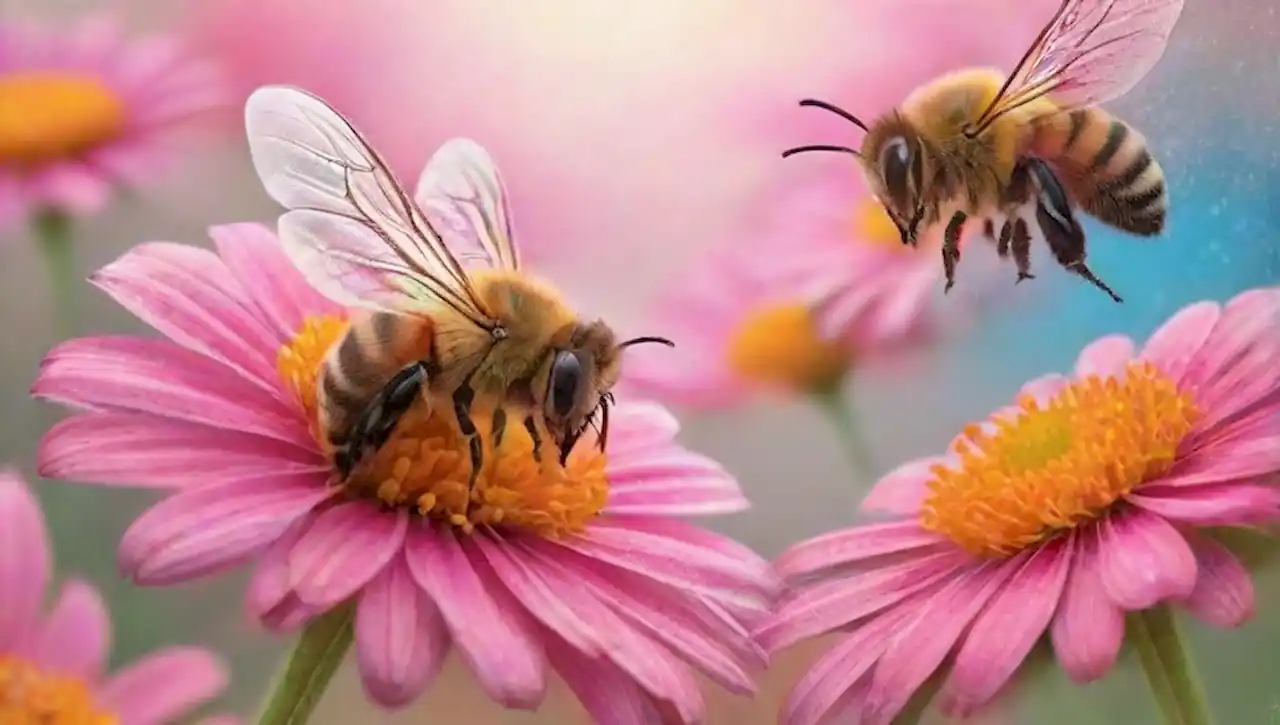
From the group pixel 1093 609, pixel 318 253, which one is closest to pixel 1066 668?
pixel 1093 609

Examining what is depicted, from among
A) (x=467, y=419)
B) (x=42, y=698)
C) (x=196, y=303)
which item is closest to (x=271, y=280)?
(x=196, y=303)

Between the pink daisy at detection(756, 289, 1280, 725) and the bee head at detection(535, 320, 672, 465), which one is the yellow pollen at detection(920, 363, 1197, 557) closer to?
the pink daisy at detection(756, 289, 1280, 725)

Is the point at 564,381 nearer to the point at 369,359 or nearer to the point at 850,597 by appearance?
the point at 369,359

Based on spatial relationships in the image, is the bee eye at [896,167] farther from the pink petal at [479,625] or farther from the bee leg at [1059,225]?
the pink petal at [479,625]

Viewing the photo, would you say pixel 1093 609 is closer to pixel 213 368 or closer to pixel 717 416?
pixel 717 416

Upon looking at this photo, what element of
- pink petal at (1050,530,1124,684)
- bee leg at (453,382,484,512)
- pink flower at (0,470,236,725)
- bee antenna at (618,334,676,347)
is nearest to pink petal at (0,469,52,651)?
pink flower at (0,470,236,725)

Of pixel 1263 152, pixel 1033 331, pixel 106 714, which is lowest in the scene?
pixel 106 714
